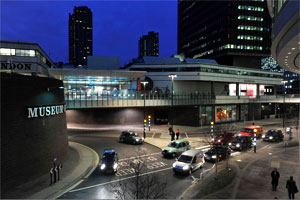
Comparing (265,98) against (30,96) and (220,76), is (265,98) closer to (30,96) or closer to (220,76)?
Answer: (220,76)

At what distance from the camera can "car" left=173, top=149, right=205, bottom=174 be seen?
15698 millimetres

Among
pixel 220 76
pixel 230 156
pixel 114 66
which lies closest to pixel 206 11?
pixel 220 76

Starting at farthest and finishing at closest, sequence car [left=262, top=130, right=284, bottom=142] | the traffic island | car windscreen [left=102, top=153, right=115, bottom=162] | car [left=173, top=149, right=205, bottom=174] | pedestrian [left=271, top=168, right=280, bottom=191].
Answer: car [left=262, top=130, right=284, bottom=142] < car windscreen [left=102, top=153, right=115, bottom=162] < car [left=173, top=149, right=205, bottom=174] < pedestrian [left=271, top=168, right=280, bottom=191] < the traffic island

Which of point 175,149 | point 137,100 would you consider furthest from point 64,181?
point 137,100

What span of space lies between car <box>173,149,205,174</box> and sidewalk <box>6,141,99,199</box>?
700 centimetres

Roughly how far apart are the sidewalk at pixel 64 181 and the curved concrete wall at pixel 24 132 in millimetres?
700

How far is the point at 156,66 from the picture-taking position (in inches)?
1922

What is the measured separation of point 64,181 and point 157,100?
24.2 metres

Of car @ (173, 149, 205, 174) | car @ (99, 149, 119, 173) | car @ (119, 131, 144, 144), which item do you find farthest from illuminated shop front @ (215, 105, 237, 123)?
car @ (99, 149, 119, 173)

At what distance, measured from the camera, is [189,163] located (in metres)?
16.0

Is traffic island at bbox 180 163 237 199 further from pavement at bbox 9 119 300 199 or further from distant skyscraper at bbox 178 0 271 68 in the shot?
distant skyscraper at bbox 178 0 271 68

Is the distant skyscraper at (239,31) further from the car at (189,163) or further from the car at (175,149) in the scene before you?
the car at (189,163)

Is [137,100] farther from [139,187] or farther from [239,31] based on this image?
[239,31]

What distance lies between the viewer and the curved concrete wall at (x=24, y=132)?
41.7 feet
